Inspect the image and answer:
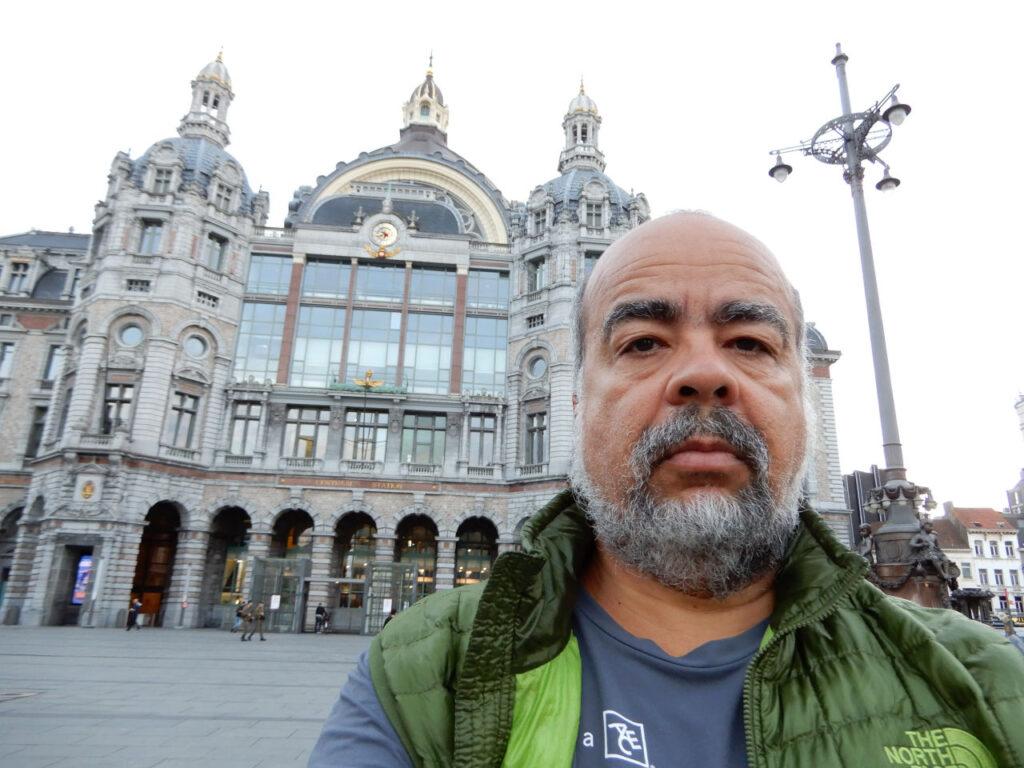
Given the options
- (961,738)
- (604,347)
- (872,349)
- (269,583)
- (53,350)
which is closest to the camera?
(961,738)

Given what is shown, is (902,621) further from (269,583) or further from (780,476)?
(269,583)

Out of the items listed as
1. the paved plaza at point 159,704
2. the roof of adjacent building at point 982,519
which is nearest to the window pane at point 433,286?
the paved plaza at point 159,704

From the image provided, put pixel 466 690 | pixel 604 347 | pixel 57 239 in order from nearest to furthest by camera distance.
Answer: pixel 466 690 < pixel 604 347 < pixel 57 239

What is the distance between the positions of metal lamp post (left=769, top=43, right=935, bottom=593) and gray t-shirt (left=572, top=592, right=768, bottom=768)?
37.6ft

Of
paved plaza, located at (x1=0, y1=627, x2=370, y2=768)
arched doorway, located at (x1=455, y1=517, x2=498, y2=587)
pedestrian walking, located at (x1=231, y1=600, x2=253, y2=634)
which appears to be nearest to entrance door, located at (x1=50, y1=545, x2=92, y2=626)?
pedestrian walking, located at (x1=231, y1=600, x2=253, y2=634)

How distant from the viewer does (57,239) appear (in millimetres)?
45344

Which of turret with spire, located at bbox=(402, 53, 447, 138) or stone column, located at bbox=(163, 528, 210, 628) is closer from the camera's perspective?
stone column, located at bbox=(163, 528, 210, 628)

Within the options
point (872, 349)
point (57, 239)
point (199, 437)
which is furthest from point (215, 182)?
point (872, 349)

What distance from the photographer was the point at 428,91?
56906 millimetres

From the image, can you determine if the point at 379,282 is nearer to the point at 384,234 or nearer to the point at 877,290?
the point at 384,234

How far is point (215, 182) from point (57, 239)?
1925 cm

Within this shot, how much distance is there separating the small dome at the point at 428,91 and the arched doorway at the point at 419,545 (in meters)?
40.3

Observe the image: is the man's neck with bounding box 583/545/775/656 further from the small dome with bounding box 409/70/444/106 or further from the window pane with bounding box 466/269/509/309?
the small dome with bounding box 409/70/444/106

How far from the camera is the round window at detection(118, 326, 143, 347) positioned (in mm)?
31109
